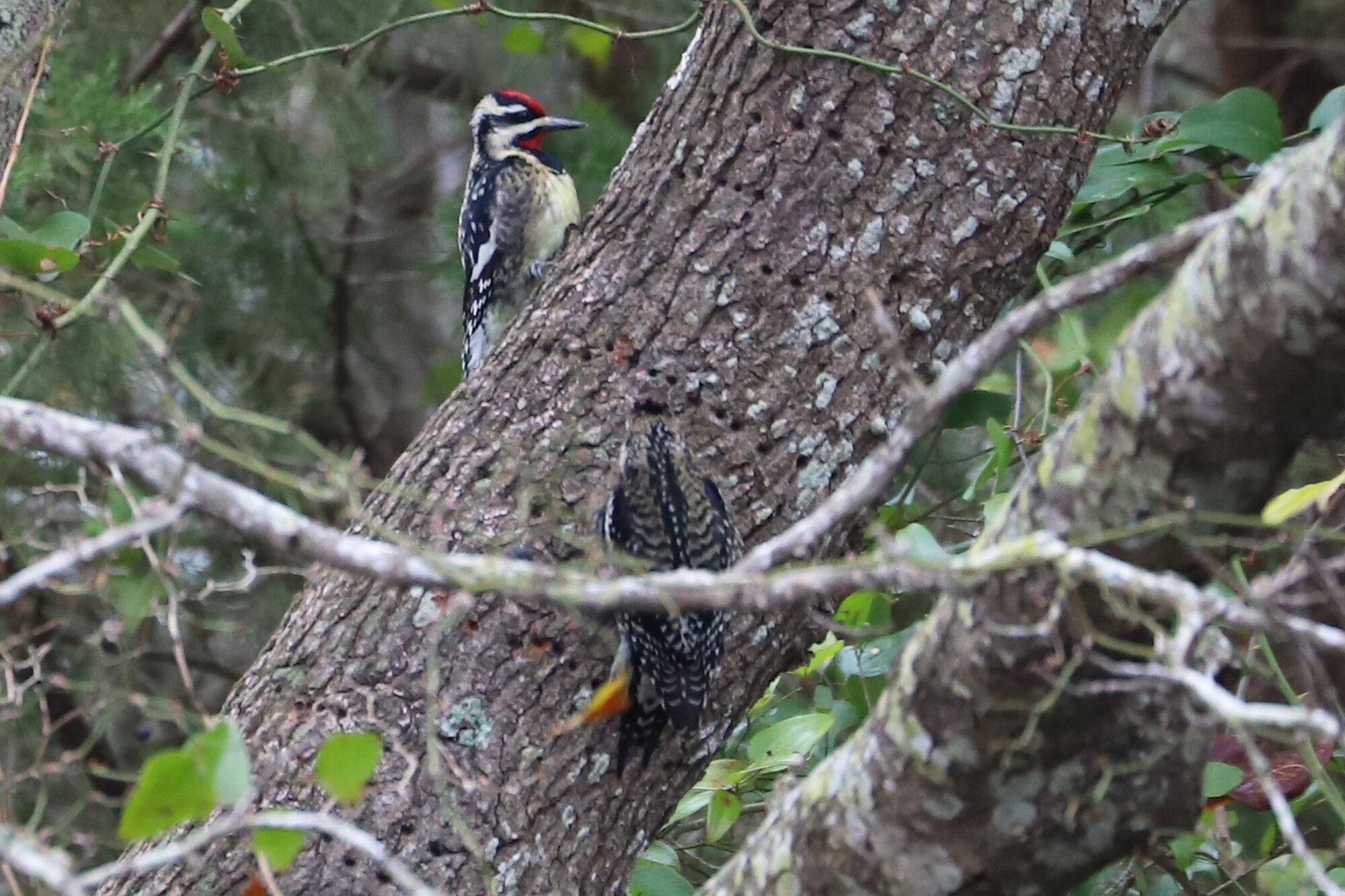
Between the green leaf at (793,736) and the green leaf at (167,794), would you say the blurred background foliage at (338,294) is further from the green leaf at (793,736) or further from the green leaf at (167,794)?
the green leaf at (167,794)

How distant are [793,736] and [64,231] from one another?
1543 millimetres

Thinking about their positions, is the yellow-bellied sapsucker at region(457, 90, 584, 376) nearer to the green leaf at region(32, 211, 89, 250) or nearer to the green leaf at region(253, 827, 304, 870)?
the green leaf at region(32, 211, 89, 250)

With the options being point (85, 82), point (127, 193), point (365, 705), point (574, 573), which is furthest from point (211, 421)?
point (574, 573)

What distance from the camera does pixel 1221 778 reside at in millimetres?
2400

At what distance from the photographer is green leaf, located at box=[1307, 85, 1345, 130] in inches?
98.9

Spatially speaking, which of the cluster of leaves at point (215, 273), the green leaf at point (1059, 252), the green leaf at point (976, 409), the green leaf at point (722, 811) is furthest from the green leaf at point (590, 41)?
the green leaf at point (722, 811)

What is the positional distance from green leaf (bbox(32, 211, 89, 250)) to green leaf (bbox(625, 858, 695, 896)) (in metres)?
1.47

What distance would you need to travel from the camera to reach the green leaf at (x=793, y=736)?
2.59 meters

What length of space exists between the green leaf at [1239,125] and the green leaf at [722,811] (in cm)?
149

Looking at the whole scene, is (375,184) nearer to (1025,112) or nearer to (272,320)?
(272,320)

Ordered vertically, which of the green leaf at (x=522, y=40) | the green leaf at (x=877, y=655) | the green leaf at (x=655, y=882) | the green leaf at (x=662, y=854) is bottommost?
the green leaf at (x=662, y=854)

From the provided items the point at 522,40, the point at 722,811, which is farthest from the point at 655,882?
the point at 522,40

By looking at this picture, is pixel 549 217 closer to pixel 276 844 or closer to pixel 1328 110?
pixel 1328 110

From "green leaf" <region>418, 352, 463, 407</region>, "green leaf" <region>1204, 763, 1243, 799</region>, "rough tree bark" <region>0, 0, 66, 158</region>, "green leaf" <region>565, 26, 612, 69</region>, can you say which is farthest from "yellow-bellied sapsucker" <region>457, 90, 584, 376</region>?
"green leaf" <region>1204, 763, 1243, 799</region>
